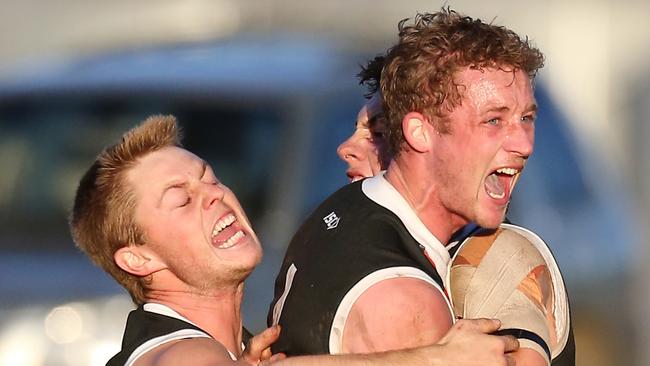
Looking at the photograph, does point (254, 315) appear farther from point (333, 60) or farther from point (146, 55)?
point (146, 55)

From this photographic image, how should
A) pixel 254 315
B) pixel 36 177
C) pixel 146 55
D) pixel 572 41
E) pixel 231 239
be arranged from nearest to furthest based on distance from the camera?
pixel 231 239 < pixel 254 315 < pixel 36 177 < pixel 146 55 < pixel 572 41

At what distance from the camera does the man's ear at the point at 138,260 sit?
5.43m

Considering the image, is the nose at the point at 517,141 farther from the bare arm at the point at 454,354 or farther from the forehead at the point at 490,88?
the bare arm at the point at 454,354

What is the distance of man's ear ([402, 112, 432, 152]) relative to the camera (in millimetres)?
5117

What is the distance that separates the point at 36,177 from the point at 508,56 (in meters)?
4.42

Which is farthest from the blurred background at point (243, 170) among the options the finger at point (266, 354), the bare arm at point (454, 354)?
the bare arm at point (454, 354)

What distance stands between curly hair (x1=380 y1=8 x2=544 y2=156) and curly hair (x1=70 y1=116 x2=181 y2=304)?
74 centimetres

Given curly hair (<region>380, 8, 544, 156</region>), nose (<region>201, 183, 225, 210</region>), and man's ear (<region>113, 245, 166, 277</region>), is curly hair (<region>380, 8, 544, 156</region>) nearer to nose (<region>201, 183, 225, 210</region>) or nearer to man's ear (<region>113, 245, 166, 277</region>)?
nose (<region>201, 183, 225, 210</region>)

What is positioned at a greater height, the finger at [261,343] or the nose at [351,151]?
the nose at [351,151]

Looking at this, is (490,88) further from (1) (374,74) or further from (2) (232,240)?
(2) (232,240)

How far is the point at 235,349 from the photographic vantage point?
5516 millimetres

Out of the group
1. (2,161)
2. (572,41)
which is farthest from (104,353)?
(572,41)

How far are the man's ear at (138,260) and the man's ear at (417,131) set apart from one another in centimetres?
84

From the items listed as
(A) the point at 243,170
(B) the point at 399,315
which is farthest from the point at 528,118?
(A) the point at 243,170
